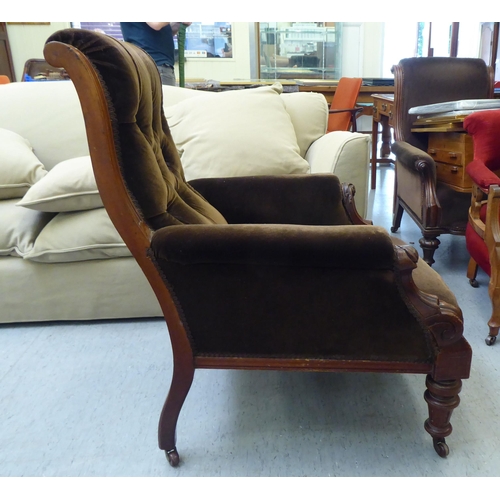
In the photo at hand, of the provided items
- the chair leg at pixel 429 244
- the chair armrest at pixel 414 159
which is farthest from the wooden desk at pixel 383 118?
the chair leg at pixel 429 244

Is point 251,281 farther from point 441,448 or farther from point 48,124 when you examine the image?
point 48,124

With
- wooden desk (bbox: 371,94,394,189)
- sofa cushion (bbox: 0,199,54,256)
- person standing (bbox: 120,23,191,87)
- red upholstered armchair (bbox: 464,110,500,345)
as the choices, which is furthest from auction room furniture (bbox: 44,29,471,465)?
wooden desk (bbox: 371,94,394,189)

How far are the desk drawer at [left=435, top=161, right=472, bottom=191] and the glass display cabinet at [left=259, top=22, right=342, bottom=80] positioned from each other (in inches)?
139

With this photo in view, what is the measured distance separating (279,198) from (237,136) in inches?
16.1

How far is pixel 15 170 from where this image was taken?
1.50 meters

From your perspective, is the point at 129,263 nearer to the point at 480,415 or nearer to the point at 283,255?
the point at 283,255

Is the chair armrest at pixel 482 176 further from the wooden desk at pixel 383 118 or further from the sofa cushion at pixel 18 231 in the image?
the sofa cushion at pixel 18 231

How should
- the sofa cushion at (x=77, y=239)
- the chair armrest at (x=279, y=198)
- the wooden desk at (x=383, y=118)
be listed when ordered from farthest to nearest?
1. the wooden desk at (x=383, y=118)
2. the sofa cushion at (x=77, y=239)
3. the chair armrest at (x=279, y=198)

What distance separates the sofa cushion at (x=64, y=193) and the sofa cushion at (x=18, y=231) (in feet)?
0.27

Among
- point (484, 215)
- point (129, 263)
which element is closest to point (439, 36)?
point (484, 215)

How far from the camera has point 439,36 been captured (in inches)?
185

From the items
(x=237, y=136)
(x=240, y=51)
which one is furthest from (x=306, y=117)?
(x=240, y=51)

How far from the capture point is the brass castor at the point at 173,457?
92 cm

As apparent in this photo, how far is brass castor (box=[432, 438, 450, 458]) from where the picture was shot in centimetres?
91
